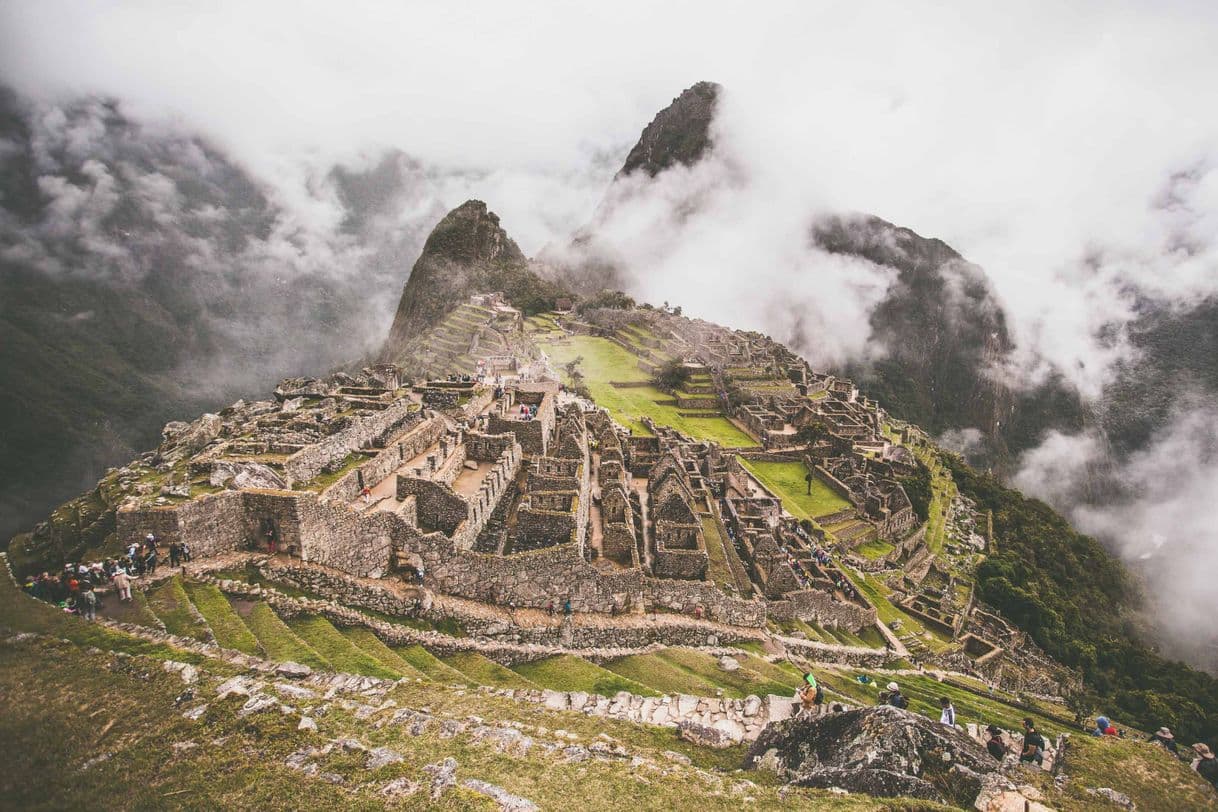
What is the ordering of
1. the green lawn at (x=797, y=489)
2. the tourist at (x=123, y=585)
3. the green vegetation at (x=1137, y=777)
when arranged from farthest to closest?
1. the green lawn at (x=797, y=489)
2. the tourist at (x=123, y=585)
3. the green vegetation at (x=1137, y=777)

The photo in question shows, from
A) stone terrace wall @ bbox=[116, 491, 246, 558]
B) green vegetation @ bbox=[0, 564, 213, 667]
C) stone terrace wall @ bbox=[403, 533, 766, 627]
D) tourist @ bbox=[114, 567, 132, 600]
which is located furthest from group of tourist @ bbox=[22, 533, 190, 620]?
stone terrace wall @ bbox=[403, 533, 766, 627]

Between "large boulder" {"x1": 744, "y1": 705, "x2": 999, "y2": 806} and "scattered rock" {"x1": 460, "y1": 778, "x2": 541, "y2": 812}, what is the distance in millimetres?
4622

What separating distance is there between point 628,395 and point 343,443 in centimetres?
4846

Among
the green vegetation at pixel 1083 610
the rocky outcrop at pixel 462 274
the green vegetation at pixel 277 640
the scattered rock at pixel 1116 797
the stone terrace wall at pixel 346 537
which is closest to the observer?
the scattered rock at pixel 1116 797

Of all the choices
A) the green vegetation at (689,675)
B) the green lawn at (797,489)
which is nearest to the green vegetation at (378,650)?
the green vegetation at (689,675)

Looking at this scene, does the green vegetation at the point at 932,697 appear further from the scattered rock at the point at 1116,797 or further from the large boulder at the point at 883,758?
the large boulder at the point at 883,758

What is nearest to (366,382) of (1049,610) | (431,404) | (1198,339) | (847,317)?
(431,404)

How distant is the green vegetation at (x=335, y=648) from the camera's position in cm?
1323

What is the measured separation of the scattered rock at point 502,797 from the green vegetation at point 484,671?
19.6 feet

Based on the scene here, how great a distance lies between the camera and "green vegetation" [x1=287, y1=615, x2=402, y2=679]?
13227 millimetres

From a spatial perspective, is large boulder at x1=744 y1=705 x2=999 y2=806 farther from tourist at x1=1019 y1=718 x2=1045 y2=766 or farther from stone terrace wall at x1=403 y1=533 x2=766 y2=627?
stone terrace wall at x1=403 y1=533 x2=766 y2=627

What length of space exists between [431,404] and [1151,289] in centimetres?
22792

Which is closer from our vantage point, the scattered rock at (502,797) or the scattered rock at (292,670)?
the scattered rock at (502,797)

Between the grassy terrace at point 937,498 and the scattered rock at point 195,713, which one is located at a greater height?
the grassy terrace at point 937,498
